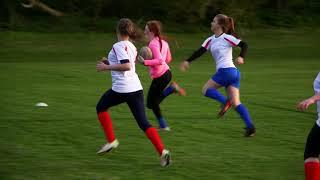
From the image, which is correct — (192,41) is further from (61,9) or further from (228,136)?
(228,136)

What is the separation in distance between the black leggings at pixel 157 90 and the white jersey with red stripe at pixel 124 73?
265 cm

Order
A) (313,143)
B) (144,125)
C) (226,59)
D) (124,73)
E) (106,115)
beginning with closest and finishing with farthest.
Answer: (313,143)
(144,125)
(124,73)
(106,115)
(226,59)

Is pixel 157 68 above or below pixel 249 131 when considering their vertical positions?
above

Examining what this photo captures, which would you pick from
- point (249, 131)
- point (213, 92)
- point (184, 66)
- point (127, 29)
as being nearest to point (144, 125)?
point (127, 29)

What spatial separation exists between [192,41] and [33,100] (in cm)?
3093

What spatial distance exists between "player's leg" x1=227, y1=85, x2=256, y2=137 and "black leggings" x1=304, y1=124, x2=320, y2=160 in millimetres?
4169

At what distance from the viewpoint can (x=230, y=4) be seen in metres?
48.2

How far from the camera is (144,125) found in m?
8.45

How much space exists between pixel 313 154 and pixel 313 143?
13cm

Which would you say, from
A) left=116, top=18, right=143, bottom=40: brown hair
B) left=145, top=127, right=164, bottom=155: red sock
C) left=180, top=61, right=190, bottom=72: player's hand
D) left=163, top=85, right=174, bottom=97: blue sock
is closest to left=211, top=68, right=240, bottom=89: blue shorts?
left=180, top=61, right=190, bottom=72: player's hand

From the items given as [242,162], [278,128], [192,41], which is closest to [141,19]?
[192,41]

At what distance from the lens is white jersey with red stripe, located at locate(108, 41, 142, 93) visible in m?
8.47

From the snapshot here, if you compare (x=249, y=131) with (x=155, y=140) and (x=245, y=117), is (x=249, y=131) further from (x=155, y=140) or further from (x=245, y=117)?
(x=155, y=140)

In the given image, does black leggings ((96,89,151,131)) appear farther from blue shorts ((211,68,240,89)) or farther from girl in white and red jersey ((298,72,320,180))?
blue shorts ((211,68,240,89))
